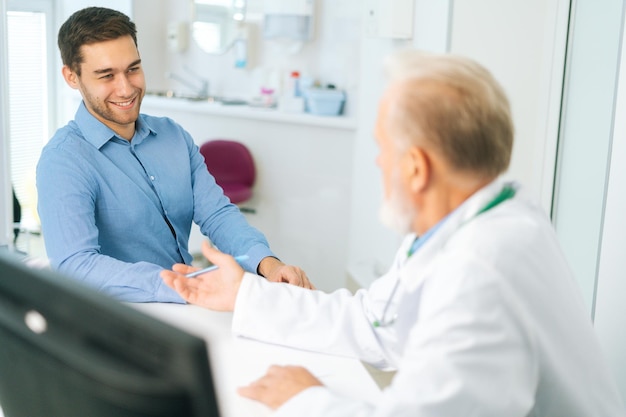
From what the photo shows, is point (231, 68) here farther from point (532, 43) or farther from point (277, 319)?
point (277, 319)

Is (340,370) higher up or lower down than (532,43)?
lower down

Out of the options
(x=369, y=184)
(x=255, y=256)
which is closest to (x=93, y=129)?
(x=255, y=256)

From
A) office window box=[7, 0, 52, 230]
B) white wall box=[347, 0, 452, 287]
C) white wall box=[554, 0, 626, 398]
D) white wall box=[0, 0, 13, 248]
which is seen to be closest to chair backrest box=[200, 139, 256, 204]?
white wall box=[347, 0, 452, 287]

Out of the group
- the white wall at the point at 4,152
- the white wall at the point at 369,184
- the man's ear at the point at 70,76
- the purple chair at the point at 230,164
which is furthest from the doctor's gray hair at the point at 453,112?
the purple chair at the point at 230,164

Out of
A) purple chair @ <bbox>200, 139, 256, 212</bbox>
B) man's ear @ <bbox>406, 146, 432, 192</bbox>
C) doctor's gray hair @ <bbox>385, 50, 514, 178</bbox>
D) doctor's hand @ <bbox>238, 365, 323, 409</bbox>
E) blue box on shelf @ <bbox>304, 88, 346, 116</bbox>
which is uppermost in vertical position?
doctor's gray hair @ <bbox>385, 50, 514, 178</bbox>

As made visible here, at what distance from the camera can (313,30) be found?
4.58 meters

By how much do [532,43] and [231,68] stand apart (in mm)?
2564

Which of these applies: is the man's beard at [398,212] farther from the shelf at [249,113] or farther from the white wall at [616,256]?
the shelf at [249,113]

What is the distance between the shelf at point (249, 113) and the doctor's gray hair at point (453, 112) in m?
2.88

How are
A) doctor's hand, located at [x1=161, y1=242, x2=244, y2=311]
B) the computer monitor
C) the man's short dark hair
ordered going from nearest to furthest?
the computer monitor < doctor's hand, located at [x1=161, y1=242, x2=244, y2=311] < the man's short dark hair

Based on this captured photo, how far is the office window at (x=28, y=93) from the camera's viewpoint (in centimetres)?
445

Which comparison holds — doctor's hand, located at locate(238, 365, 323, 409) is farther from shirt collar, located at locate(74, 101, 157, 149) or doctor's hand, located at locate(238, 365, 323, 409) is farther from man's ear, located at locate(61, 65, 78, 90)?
man's ear, located at locate(61, 65, 78, 90)

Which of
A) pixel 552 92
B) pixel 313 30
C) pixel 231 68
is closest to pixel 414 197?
pixel 552 92

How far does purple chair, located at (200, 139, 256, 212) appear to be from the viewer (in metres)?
4.48
